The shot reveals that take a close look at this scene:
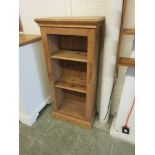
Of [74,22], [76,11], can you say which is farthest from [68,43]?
[74,22]

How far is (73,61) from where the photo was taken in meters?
1.45

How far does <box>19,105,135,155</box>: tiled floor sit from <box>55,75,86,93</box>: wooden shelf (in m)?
0.49

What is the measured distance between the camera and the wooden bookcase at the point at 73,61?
1.00 metres

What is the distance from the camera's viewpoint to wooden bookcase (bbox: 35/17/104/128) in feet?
3.29

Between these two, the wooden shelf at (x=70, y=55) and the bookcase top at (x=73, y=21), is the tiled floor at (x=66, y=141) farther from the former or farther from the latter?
the bookcase top at (x=73, y=21)

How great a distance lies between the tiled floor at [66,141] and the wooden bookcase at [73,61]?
0.37 feet

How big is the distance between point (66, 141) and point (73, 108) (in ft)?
1.29

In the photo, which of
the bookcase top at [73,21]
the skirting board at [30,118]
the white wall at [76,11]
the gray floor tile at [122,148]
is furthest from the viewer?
the skirting board at [30,118]

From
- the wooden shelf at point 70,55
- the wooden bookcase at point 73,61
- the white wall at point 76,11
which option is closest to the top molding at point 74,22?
the wooden bookcase at point 73,61

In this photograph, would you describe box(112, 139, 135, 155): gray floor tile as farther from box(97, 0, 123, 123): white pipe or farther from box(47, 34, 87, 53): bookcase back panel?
box(47, 34, 87, 53): bookcase back panel

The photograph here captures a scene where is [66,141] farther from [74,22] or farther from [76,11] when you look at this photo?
[76,11]

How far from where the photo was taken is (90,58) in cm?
108
